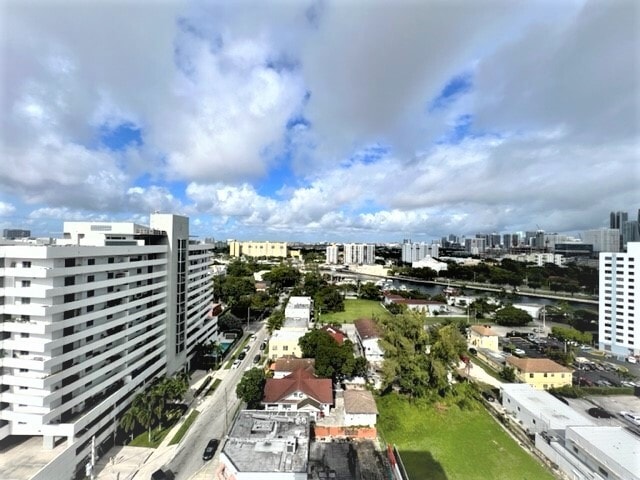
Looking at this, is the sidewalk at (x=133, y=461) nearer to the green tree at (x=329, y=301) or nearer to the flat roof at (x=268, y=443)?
the flat roof at (x=268, y=443)

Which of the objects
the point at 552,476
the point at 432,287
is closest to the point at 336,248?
the point at 432,287

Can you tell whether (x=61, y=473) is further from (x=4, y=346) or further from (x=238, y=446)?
(x=238, y=446)

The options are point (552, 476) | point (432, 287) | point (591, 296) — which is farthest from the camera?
point (432, 287)

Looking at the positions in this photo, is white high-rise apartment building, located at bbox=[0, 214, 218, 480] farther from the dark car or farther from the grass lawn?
the grass lawn

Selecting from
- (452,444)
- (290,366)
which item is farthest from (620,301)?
(290,366)

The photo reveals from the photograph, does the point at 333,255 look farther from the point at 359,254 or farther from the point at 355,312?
the point at 355,312

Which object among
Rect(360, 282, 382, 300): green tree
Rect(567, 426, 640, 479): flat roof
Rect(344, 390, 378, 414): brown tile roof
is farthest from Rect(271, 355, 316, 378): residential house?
Rect(360, 282, 382, 300): green tree
